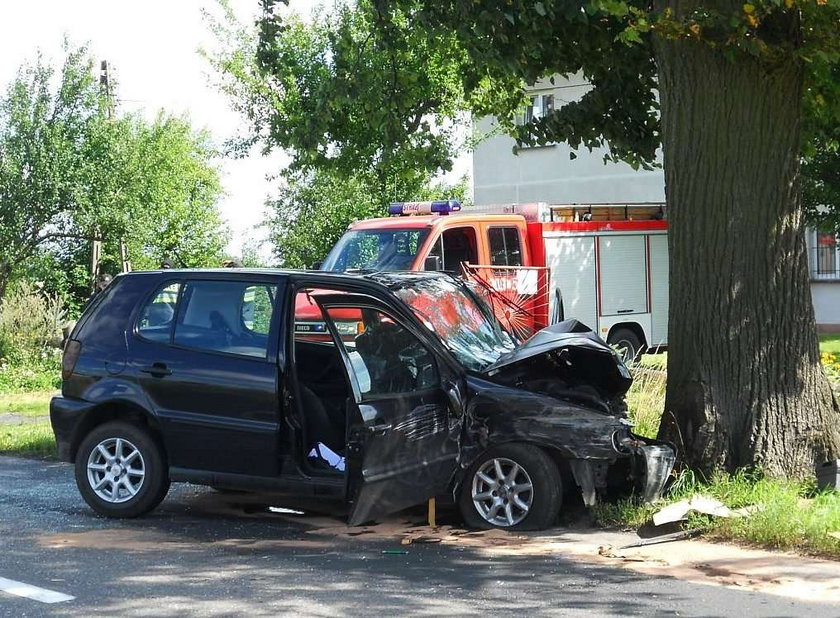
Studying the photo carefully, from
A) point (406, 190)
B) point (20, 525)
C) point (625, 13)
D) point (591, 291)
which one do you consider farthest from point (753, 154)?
point (406, 190)

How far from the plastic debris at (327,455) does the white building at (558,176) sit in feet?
62.2

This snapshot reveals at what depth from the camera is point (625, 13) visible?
26.2ft

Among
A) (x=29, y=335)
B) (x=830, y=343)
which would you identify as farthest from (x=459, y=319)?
(x=29, y=335)

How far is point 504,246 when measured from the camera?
52.4 ft

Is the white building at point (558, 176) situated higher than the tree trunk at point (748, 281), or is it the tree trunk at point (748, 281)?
the white building at point (558, 176)

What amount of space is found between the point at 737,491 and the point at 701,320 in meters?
1.31

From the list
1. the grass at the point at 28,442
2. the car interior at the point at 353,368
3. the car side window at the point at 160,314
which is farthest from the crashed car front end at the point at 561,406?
the grass at the point at 28,442

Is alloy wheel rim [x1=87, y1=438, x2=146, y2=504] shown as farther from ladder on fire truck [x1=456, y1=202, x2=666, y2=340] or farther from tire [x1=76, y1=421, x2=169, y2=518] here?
ladder on fire truck [x1=456, y1=202, x2=666, y2=340]

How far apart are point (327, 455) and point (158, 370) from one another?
4.46ft

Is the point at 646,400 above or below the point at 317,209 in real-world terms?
below

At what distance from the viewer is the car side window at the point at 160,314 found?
8.67 meters

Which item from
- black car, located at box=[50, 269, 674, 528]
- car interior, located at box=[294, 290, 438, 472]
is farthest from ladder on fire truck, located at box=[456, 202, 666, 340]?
black car, located at box=[50, 269, 674, 528]

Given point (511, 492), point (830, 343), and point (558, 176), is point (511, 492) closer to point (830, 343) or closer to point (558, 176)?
point (830, 343)

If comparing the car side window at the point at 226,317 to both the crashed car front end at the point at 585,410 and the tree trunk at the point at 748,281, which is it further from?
the tree trunk at the point at 748,281
